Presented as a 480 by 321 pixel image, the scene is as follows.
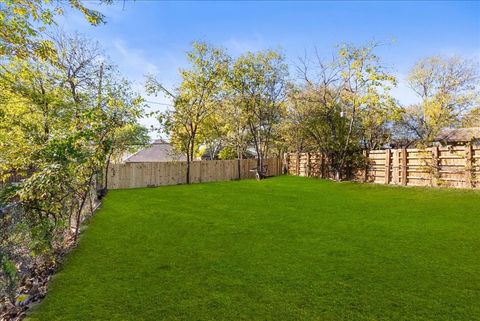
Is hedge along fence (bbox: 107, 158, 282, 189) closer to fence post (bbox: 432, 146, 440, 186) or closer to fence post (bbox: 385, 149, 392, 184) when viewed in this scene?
fence post (bbox: 385, 149, 392, 184)

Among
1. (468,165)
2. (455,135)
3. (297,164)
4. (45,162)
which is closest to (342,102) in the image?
(297,164)

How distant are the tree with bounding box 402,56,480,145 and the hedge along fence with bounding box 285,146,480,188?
10.0m

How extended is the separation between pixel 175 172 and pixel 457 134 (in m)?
22.1

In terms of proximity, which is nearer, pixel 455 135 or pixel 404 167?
pixel 404 167

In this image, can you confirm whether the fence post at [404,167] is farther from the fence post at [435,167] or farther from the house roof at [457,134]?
the house roof at [457,134]

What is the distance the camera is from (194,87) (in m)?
18.4

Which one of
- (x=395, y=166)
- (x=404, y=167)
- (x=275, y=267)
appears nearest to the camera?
(x=275, y=267)

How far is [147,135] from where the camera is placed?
1980cm

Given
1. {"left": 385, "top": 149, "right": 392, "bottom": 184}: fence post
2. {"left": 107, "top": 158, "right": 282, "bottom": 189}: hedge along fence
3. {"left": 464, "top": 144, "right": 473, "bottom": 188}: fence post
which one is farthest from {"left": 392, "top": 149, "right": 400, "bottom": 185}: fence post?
{"left": 107, "top": 158, "right": 282, "bottom": 189}: hedge along fence

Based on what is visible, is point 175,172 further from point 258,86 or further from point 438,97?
point 438,97

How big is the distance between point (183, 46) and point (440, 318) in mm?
18402

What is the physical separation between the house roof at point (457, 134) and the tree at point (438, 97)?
1.05 m

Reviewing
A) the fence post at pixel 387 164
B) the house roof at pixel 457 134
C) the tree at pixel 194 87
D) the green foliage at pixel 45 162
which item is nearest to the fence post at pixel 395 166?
the fence post at pixel 387 164

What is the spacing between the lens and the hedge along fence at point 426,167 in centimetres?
1070
